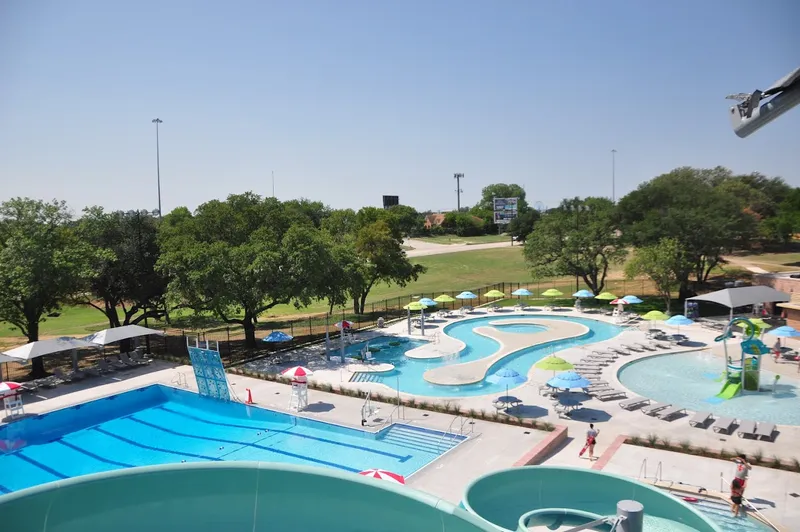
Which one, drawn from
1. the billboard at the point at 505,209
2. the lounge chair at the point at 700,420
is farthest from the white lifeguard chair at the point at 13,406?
the billboard at the point at 505,209

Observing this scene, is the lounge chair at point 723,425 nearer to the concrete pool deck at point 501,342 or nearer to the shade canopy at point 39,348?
the concrete pool deck at point 501,342

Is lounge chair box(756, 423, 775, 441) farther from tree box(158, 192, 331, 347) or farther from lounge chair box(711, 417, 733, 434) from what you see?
tree box(158, 192, 331, 347)

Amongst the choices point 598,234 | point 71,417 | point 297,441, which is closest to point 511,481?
point 297,441

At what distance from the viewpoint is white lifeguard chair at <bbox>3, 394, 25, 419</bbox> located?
922 inches

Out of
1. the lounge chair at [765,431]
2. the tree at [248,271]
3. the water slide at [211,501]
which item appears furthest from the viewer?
the tree at [248,271]

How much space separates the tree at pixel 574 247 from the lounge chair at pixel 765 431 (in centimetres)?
2665

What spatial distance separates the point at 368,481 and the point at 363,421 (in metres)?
15.9

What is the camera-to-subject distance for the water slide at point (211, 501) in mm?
6070

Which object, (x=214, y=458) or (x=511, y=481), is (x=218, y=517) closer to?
(x=511, y=481)

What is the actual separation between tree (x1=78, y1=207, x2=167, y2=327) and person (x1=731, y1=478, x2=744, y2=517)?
30.7 m

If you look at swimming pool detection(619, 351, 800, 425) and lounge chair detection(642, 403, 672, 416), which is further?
swimming pool detection(619, 351, 800, 425)

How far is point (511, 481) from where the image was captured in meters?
12.7

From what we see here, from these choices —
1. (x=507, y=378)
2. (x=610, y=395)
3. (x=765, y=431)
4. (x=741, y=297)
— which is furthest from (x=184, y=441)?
(x=741, y=297)

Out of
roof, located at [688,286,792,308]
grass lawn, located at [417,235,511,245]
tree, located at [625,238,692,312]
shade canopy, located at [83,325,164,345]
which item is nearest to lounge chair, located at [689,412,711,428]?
roof, located at [688,286,792,308]
